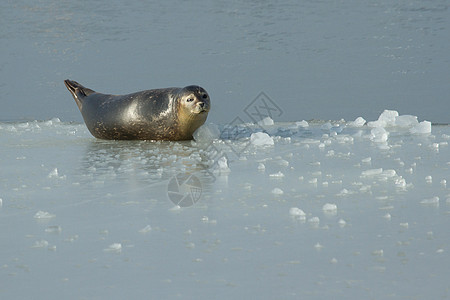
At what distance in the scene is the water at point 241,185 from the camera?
2535mm

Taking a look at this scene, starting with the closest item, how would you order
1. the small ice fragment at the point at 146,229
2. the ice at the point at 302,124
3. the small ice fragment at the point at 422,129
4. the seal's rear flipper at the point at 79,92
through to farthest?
the small ice fragment at the point at 146,229, the small ice fragment at the point at 422,129, the ice at the point at 302,124, the seal's rear flipper at the point at 79,92

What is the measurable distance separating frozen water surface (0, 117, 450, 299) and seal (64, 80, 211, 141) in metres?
0.56

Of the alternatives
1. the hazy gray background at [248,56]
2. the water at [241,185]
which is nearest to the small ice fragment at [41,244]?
the water at [241,185]

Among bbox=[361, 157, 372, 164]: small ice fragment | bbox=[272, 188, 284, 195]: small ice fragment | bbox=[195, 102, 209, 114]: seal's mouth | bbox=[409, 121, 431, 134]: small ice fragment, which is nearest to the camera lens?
bbox=[272, 188, 284, 195]: small ice fragment

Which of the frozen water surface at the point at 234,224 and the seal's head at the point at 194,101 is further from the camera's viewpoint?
the seal's head at the point at 194,101

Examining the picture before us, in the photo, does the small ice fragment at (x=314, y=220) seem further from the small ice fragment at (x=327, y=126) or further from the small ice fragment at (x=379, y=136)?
the small ice fragment at (x=327, y=126)

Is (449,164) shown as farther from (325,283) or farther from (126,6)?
(126,6)

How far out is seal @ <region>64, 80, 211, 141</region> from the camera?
5.88 metres

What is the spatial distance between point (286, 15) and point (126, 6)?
5238mm

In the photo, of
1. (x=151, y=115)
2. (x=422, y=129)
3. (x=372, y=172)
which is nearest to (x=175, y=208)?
(x=372, y=172)

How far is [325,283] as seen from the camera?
2.43 m

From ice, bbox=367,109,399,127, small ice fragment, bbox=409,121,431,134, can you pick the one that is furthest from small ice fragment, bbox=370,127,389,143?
ice, bbox=367,109,399,127

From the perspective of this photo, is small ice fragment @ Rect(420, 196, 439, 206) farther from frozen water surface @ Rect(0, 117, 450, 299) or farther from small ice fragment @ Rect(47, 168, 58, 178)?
small ice fragment @ Rect(47, 168, 58, 178)

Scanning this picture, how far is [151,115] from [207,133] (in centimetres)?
46
